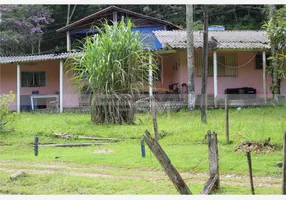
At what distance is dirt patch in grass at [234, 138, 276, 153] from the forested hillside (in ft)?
42.5

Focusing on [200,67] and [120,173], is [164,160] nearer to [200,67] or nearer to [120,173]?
[120,173]

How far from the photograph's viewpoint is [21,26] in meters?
21.6

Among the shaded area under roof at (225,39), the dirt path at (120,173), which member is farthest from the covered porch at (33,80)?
the dirt path at (120,173)

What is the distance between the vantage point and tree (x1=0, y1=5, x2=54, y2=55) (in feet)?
68.0

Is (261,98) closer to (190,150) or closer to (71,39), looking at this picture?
(190,150)

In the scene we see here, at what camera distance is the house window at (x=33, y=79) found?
688 inches

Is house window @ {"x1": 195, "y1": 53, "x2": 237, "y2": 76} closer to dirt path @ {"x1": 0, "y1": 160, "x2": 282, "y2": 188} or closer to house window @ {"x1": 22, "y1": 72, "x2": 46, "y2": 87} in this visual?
house window @ {"x1": 22, "y1": 72, "x2": 46, "y2": 87}

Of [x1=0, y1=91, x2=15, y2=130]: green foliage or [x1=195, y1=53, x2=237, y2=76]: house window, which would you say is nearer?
[x1=0, y1=91, x2=15, y2=130]: green foliage

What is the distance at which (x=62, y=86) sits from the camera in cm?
1528

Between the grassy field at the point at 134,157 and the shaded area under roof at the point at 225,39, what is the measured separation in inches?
131

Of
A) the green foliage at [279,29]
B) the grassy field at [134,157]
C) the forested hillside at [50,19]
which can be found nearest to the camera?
the grassy field at [134,157]

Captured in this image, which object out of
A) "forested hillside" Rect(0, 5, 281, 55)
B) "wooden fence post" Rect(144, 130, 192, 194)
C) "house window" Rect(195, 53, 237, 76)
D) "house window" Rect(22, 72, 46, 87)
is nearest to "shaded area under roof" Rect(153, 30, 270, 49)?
"house window" Rect(195, 53, 237, 76)

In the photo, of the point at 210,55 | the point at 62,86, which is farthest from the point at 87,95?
the point at 210,55

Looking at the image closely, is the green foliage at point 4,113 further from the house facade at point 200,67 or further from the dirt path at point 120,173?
the dirt path at point 120,173
